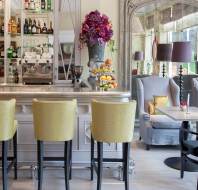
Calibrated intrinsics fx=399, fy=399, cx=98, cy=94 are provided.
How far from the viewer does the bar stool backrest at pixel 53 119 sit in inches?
170

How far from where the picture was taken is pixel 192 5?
8055 millimetres

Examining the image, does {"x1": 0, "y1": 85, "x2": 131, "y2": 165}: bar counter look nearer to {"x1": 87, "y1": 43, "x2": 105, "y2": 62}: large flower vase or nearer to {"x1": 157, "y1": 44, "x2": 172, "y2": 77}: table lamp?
{"x1": 87, "y1": 43, "x2": 105, "y2": 62}: large flower vase

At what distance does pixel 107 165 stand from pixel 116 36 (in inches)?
125

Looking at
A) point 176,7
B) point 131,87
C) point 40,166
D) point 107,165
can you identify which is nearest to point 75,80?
point 107,165

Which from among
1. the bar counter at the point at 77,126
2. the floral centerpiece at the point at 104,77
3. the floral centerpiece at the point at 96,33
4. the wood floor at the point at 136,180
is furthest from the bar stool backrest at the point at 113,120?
the floral centerpiece at the point at 96,33

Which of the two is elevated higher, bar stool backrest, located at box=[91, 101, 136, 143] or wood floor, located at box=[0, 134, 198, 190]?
bar stool backrest, located at box=[91, 101, 136, 143]

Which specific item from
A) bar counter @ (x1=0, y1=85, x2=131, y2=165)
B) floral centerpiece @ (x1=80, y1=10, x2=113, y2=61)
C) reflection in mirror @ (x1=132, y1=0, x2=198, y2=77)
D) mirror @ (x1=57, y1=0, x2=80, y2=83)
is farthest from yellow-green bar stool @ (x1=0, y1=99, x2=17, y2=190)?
reflection in mirror @ (x1=132, y1=0, x2=198, y2=77)

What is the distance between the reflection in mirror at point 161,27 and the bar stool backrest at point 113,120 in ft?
12.5

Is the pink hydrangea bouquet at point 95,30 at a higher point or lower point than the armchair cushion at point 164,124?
higher

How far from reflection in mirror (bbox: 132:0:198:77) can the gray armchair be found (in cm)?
89

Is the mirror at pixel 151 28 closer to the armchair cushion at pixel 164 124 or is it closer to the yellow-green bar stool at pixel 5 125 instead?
the armchair cushion at pixel 164 124

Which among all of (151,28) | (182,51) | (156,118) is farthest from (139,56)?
(182,51)

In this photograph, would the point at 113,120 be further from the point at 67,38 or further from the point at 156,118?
the point at 67,38

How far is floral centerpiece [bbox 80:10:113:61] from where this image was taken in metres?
6.70
